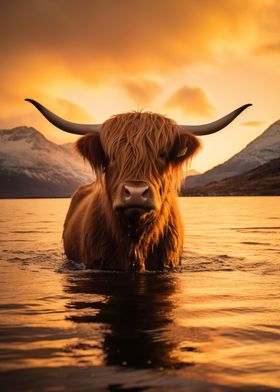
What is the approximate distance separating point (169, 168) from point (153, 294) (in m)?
1.55

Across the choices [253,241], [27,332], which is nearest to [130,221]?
[27,332]

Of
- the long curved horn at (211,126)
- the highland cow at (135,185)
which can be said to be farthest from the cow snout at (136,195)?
the long curved horn at (211,126)

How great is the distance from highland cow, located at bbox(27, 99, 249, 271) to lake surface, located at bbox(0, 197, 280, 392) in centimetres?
27

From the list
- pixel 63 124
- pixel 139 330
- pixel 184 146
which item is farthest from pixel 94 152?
pixel 139 330

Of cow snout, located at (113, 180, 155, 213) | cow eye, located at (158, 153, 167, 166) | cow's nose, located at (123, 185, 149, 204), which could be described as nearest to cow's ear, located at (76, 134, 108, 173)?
cow eye, located at (158, 153, 167, 166)

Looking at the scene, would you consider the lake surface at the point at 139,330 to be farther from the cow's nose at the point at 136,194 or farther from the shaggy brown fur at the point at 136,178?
the cow's nose at the point at 136,194

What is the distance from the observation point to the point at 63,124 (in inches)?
256

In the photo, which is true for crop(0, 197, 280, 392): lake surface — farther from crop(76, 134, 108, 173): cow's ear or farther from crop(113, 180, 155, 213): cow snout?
crop(76, 134, 108, 173): cow's ear

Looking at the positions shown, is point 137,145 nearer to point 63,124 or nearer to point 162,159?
point 162,159

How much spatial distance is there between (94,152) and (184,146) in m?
0.98

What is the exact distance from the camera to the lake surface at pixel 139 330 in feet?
8.29

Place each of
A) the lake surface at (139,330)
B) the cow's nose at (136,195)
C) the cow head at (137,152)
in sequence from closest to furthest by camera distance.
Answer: the lake surface at (139,330) < the cow's nose at (136,195) < the cow head at (137,152)

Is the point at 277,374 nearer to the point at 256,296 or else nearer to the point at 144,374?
the point at 144,374

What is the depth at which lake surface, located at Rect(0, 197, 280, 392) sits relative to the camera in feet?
8.29
